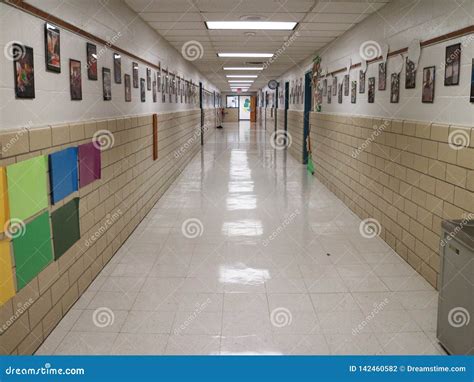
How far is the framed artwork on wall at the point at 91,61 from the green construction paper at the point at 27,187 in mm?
1479

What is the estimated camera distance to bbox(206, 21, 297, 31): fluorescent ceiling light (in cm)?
697

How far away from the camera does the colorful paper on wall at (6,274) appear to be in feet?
8.52

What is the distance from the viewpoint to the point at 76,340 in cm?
318

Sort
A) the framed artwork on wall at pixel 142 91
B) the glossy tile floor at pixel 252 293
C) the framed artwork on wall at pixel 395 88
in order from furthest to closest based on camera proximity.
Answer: the framed artwork on wall at pixel 142 91, the framed artwork on wall at pixel 395 88, the glossy tile floor at pixel 252 293

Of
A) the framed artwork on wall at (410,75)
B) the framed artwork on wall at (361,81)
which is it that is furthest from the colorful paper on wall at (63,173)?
the framed artwork on wall at (361,81)

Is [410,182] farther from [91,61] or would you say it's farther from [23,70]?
[23,70]

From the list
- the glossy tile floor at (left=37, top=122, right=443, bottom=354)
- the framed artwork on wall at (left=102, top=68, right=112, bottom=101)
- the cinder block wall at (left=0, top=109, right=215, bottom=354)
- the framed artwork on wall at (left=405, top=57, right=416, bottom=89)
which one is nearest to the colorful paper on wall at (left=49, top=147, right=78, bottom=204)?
the cinder block wall at (left=0, top=109, right=215, bottom=354)

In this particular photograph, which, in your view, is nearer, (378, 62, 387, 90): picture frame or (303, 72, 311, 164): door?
(378, 62, 387, 90): picture frame

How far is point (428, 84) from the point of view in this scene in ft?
14.4

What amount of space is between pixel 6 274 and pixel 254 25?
18.9ft

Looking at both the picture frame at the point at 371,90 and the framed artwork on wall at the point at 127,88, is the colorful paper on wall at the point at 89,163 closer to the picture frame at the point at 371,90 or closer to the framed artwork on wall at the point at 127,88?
the framed artwork on wall at the point at 127,88

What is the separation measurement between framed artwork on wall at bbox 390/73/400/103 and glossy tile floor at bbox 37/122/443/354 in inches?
64.9

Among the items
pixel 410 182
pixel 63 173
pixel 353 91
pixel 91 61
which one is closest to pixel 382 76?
pixel 353 91

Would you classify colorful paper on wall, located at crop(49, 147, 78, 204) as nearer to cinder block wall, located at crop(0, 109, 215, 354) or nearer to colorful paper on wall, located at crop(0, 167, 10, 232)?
cinder block wall, located at crop(0, 109, 215, 354)
